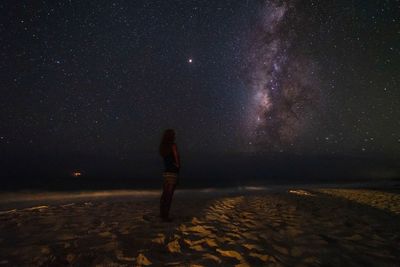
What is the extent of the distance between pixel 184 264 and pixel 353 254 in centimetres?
340

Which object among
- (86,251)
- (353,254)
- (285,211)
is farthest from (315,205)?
(86,251)

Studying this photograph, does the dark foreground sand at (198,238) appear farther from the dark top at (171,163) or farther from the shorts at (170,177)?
the dark top at (171,163)

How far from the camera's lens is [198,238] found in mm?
6090

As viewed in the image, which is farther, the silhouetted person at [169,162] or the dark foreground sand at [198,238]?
Result: the silhouetted person at [169,162]

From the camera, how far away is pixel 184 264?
462cm

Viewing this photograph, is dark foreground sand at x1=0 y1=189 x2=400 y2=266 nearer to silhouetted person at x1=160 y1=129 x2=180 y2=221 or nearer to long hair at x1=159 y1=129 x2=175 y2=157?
silhouetted person at x1=160 y1=129 x2=180 y2=221

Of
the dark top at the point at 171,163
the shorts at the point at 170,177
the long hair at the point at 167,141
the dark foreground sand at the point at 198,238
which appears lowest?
the dark foreground sand at the point at 198,238

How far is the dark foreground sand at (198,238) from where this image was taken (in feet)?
16.1

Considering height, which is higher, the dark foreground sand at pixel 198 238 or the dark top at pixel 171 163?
the dark top at pixel 171 163

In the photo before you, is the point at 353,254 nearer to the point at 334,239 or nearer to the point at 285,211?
the point at 334,239

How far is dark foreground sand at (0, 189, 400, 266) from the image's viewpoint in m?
4.91

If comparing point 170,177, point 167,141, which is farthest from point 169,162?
point 167,141

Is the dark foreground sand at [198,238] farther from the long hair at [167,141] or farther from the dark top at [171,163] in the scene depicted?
the long hair at [167,141]

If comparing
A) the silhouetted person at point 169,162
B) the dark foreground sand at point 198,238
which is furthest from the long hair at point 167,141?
the dark foreground sand at point 198,238
